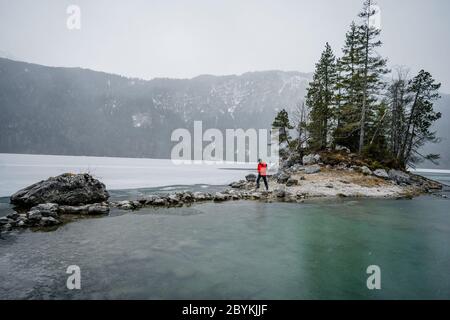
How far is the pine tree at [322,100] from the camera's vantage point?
34.9m

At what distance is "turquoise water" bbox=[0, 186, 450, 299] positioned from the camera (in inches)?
192

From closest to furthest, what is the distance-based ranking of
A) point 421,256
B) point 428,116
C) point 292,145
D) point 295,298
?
1. point 295,298
2. point 421,256
3. point 428,116
4. point 292,145

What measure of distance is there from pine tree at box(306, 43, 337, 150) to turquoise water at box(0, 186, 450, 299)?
24.7 meters

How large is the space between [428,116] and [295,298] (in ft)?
131

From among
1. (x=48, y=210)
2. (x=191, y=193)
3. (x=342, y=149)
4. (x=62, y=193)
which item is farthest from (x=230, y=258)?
(x=342, y=149)

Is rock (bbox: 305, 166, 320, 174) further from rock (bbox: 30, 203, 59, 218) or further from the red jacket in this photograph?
rock (bbox: 30, 203, 59, 218)

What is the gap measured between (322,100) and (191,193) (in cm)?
2759

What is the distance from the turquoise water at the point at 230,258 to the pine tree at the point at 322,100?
81.1ft

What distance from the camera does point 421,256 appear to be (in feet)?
22.8

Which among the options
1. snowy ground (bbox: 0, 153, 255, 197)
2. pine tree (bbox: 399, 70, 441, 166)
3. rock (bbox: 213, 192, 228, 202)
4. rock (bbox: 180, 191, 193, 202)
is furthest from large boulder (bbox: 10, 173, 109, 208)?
pine tree (bbox: 399, 70, 441, 166)

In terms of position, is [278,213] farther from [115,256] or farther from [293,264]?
[115,256]

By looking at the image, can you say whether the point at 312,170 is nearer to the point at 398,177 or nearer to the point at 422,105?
the point at 398,177

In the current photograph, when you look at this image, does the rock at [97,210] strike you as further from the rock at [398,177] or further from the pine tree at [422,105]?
the pine tree at [422,105]
